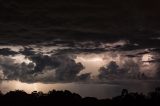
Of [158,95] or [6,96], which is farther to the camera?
[6,96]

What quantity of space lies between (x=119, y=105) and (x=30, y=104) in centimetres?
3381

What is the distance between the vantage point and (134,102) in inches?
5492

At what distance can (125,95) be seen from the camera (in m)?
152

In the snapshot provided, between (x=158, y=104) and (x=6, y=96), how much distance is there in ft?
209

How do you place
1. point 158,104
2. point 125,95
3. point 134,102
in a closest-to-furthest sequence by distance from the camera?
point 158,104 → point 134,102 → point 125,95

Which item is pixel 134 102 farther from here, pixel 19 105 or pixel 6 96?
pixel 6 96

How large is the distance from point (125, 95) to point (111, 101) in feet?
31.6

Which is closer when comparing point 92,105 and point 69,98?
point 92,105

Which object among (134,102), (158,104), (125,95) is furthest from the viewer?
(125,95)

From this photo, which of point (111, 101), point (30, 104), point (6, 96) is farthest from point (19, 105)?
point (111, 101)

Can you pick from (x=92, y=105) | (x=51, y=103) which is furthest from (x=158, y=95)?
(x=51, y=103)

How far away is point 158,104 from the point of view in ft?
425

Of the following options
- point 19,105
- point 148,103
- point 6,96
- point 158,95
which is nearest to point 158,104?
point 148,103

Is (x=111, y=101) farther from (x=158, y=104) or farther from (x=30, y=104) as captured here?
(x=30, y=104)
